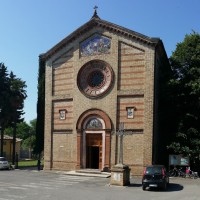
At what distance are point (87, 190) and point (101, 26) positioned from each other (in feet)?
58.0

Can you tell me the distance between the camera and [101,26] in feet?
116

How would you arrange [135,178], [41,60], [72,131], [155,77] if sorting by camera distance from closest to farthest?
[135,178] → [155,77] → [72,131] → [41,60]

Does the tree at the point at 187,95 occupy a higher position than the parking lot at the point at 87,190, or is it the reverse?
the tree at the point at 187,95

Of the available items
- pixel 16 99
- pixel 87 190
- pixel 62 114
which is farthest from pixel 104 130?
pixel 16 99

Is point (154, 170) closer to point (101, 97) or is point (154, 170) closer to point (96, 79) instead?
point (101, 97)

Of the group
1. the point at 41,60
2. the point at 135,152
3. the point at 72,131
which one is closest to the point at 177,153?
the point at 135,152

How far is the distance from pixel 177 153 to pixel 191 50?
10308 mm

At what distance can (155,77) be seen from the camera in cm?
3331

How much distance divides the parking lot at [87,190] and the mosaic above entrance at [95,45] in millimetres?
12813

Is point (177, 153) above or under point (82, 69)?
under

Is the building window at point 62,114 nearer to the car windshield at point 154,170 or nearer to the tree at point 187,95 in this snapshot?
the tree at point 187,95

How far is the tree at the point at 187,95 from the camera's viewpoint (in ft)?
108

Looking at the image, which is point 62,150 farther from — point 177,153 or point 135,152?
point 177,153

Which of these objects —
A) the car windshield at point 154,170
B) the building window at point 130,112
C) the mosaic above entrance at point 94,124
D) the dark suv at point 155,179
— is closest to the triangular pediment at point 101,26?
the building window at point 130,112
